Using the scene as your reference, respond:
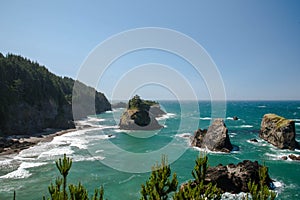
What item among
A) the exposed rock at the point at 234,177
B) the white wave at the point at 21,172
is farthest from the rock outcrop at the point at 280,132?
the white wave at the point at 21,172

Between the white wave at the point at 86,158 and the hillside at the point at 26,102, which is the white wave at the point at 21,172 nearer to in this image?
the white wave at the point at 86,158

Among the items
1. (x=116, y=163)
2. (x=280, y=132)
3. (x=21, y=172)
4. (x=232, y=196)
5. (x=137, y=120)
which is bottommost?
(x=232, y=196)

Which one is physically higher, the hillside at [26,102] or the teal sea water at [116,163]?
the hillside at [26,102]

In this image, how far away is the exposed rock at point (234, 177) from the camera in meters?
35.1

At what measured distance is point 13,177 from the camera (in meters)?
40.6

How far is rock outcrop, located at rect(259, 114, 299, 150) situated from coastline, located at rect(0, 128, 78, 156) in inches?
2467

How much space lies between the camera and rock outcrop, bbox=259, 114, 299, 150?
59.1 metres

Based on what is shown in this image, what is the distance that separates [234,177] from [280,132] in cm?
3289

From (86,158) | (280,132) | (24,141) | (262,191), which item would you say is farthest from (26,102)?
(262,191)

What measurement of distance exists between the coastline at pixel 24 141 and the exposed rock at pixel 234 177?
44893 millimetres

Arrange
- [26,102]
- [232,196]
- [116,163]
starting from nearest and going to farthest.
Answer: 1. [232,196]
2. [116,163]
3. [26,102]

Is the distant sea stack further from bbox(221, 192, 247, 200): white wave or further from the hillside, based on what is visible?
bbox(221, 192, 247, 200): white wave

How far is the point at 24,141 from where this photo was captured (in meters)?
66.9

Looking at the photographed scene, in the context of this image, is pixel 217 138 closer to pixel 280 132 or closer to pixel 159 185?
pixel 280 132
